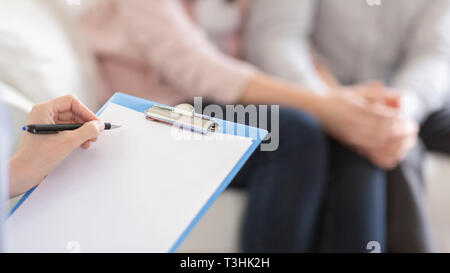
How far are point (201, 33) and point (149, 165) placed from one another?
51 cm

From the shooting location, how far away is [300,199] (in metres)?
0.64

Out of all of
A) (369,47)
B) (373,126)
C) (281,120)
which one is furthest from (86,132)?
(369,47)

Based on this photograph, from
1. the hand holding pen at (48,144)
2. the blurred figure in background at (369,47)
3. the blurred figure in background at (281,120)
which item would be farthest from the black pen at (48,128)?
the blurred figure in background at (369,47)

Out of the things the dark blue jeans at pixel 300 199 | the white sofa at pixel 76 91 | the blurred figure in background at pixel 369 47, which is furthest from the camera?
the blurred figure in background at pixel 369 47

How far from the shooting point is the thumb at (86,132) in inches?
13.8

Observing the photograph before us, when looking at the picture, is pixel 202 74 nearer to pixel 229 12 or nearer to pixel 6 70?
pixel 229 12

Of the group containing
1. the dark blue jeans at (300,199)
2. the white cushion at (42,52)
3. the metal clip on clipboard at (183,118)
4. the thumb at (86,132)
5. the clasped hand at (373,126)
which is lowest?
the dark blue jeans at (300,199)

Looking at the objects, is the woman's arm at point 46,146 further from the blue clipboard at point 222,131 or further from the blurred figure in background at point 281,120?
the blurred figure in background at point 281,120

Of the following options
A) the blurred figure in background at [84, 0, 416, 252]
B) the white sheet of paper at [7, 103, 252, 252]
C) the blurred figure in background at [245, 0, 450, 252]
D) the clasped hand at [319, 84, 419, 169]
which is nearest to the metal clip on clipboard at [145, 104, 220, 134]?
the white sheet of paper at [7, 103, 252, 252]

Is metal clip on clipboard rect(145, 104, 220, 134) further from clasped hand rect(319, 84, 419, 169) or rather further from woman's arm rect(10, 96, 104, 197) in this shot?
clasped hand rect(319, 84, 419, 169)

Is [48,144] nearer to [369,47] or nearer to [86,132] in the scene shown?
[86,132]

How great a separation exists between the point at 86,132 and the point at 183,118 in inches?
3.2

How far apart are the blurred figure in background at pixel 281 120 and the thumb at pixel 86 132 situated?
22cm
